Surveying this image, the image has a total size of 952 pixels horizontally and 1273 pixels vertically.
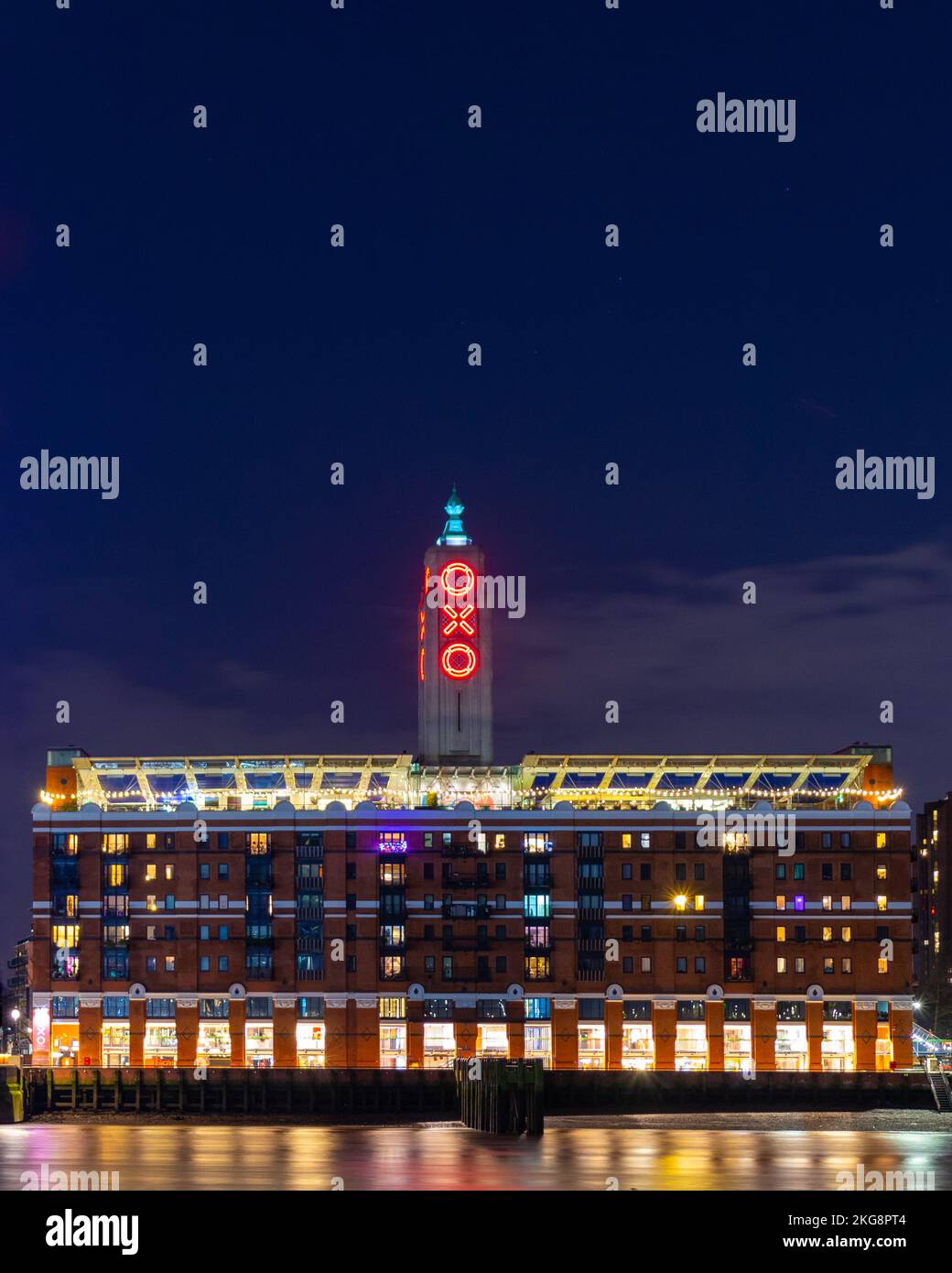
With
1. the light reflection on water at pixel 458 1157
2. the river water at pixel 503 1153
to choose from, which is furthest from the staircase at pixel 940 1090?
the light reflection on water at pixel 458 1157

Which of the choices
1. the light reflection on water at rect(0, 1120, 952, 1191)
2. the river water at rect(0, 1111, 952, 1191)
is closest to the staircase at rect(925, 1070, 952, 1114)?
the river water at rect(0, 1111, 952, 1191)

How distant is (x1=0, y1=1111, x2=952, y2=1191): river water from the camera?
13375 centimetres

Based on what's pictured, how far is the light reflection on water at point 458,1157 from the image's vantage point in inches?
5256

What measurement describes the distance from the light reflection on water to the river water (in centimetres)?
14

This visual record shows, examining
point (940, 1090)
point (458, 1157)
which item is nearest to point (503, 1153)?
point (458, 1157)

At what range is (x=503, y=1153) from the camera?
149 m

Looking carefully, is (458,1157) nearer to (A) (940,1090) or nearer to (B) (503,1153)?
(B) (503,1153)

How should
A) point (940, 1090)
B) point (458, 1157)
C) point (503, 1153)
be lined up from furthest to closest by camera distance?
point (940, 1090) < point (503, 1153) < point (458, 1157)

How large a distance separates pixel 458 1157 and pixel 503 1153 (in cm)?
341

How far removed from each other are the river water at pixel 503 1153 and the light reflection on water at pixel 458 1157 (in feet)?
0.45
